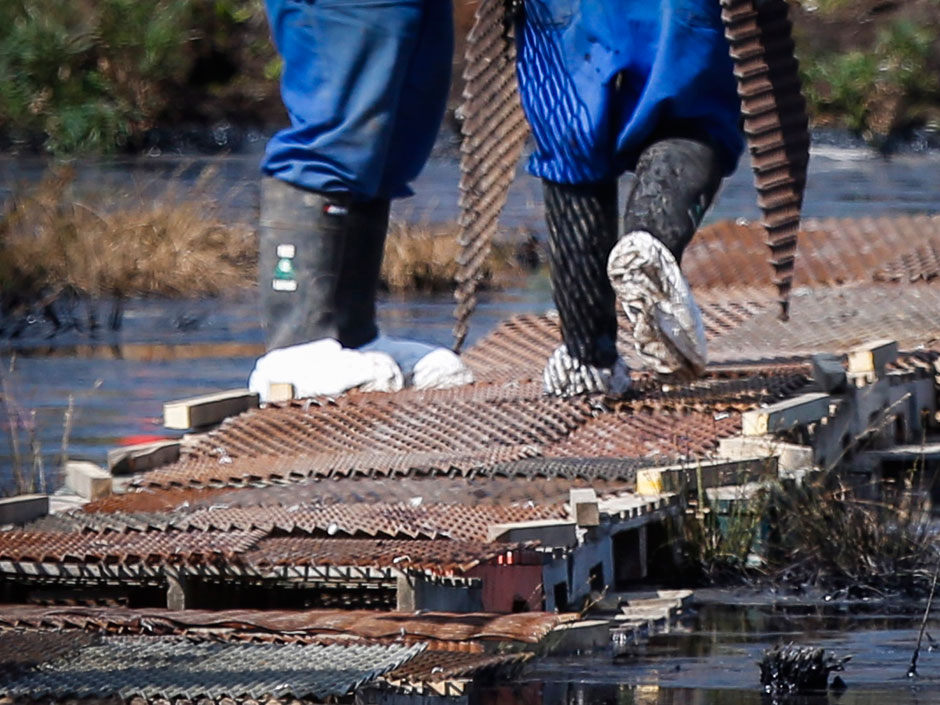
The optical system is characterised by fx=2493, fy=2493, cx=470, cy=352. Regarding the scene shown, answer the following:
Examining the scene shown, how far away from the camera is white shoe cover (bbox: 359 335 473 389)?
7.80 m

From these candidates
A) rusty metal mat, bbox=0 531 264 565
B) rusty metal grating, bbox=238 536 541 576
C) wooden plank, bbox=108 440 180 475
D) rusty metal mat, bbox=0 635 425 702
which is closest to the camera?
rusty metal mat, bbox=0 635 425 702

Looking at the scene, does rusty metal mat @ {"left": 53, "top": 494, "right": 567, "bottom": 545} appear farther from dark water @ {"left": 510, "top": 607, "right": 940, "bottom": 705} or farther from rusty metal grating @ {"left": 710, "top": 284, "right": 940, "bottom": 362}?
rusty metal grating @ {"left": 710, "top": 284, "right": 940, "bottom": 362}

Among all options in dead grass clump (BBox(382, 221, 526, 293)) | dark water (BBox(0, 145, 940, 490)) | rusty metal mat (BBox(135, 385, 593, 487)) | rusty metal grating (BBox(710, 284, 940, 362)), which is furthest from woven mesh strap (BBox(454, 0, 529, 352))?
dead grass clump (BBox(382, 221, 526, 293))

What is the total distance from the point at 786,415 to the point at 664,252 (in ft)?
2.22

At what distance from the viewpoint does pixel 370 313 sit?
26.5 ft

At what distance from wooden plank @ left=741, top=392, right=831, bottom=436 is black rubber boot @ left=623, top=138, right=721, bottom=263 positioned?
471 millimetres

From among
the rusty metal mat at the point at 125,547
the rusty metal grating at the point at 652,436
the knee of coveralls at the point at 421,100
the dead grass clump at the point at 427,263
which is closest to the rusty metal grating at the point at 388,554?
the rusty metal mat at the point at 125,547

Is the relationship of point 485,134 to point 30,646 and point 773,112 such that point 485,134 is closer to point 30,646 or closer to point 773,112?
point 773,112

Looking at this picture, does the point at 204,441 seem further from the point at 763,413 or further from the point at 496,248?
the point at 496,248

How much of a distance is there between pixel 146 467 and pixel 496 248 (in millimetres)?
7777

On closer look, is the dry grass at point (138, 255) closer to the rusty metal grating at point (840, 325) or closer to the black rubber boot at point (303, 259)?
the rusty metal grating at point (840, 325)

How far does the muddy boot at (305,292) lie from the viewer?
774 centimetres

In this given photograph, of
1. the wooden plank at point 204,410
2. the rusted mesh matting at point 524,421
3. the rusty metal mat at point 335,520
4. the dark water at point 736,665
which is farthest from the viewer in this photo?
the wooden plank at point 204,410

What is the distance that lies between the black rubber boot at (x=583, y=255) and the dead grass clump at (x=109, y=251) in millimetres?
6481
